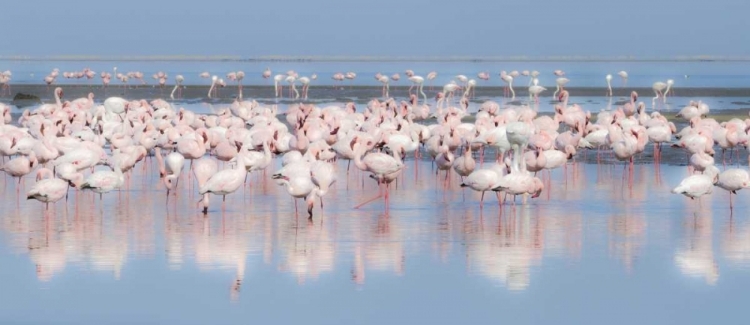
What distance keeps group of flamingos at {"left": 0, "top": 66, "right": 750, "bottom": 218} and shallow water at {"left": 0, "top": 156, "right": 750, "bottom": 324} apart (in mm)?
332

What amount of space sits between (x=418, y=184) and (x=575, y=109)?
555 cm

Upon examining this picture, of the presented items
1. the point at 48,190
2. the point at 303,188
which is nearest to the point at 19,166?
the point at 48,190

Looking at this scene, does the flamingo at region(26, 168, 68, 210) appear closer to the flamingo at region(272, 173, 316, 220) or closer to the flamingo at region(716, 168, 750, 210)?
the flamingo at region(272, 173, 316, 220)

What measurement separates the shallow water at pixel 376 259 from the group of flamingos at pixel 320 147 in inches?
13.1

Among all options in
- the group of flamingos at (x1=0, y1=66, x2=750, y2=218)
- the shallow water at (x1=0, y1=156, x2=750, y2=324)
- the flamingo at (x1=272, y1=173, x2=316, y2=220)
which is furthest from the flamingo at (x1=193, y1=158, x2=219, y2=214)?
the flamingo at (x1=272, y1=173, x2=316, y2=220)

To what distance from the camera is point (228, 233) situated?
36.8ft

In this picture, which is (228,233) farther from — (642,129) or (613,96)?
(613,96)

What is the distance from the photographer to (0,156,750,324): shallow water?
814 centimetres

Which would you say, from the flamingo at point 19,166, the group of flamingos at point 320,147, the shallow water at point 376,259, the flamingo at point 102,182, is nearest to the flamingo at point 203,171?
the group of flamingos at point 320,147

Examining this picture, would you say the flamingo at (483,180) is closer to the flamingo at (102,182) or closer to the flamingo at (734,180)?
the flamingo at (734,180)

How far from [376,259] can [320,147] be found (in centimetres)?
502

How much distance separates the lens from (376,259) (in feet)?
32.7

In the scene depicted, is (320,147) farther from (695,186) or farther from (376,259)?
(376,259)

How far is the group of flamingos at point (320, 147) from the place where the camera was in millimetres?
12523
